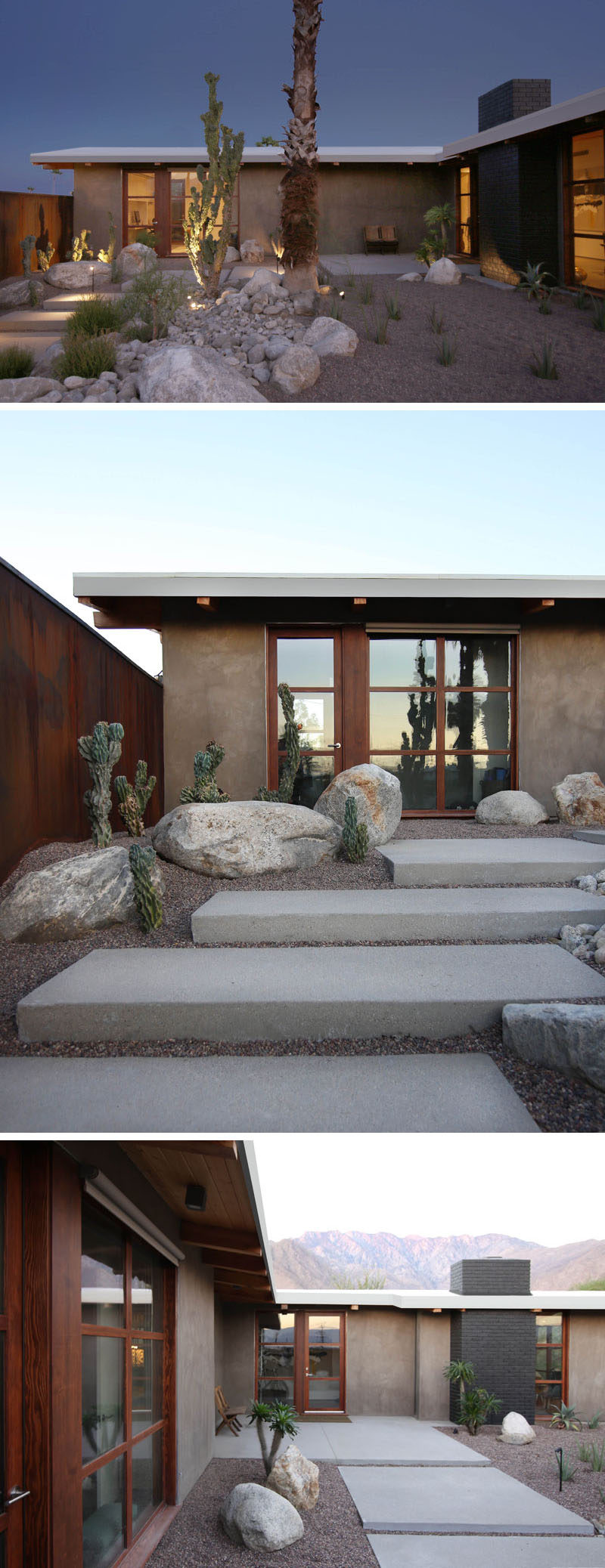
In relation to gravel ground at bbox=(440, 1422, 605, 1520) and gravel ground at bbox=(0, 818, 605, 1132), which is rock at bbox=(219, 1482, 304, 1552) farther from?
gravel ground at bbox=(0, 818, 605, 1132)

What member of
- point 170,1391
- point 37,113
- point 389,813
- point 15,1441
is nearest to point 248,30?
point 37,113

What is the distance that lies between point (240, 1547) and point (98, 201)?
11836 mm

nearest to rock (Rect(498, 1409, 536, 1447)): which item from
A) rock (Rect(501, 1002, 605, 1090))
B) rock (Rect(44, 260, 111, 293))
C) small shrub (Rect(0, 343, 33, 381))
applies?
rock (Rect(501, 1002, 605, 1090))

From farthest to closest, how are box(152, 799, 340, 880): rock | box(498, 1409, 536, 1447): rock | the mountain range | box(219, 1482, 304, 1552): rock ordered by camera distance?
the mountain range < box(498, 1409, 536, 1447): rock < box(152, 799, 340, 880): rock < box(219, 1482, 304, 1552): rock

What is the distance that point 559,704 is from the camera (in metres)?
9.02

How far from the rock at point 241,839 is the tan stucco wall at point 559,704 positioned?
13.0ft

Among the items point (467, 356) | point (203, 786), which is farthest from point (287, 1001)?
point (467, 356)

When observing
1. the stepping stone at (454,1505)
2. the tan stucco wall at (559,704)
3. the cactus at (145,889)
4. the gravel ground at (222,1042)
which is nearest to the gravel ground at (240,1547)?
the stepping stone at (454,1505)

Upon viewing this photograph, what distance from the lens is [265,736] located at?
28.7 feet

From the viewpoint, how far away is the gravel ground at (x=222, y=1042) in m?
2.92

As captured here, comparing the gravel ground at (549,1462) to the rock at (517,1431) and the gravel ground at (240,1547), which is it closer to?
the rock at (517,1431)

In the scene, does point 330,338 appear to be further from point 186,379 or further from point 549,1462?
point 549,1462

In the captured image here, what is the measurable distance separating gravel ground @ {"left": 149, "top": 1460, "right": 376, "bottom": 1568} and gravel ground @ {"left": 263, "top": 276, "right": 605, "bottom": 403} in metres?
7.76

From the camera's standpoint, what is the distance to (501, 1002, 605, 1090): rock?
296 cm
